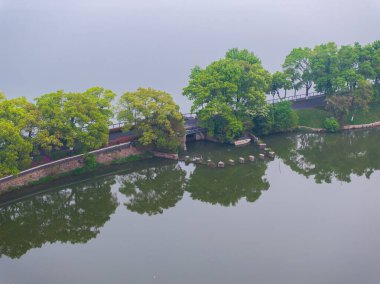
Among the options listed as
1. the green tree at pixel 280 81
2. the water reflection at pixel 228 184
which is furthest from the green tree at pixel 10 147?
the green tree at pixel 280 81

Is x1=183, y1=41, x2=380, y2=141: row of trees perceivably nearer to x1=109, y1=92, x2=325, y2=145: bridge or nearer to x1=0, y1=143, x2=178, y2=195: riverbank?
x1=109, y1=92, x2=325, y2=145: bridge

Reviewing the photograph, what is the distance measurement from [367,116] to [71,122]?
137 ft

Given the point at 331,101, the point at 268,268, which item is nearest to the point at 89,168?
the point at 268,268

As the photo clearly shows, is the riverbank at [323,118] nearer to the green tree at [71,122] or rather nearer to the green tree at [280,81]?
the green tree at [280,81]

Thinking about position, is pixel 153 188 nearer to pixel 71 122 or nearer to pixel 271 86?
pixel 71 122

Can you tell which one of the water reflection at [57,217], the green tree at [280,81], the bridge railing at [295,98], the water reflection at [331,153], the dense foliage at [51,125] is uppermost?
the green tree at [280,81]

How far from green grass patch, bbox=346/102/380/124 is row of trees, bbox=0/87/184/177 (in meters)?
26.8

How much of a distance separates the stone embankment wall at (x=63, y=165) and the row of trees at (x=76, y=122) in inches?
49.0

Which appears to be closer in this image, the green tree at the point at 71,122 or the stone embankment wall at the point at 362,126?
the green tree at the point at 71,122

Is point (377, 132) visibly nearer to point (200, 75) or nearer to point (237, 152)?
point (237, 152)

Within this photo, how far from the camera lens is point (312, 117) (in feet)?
227

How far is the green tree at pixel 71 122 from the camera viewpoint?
4922 centimetres

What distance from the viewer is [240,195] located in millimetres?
47375

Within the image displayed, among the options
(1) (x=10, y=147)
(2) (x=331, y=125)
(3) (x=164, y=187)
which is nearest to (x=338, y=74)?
(2) (x=331, y=125)
